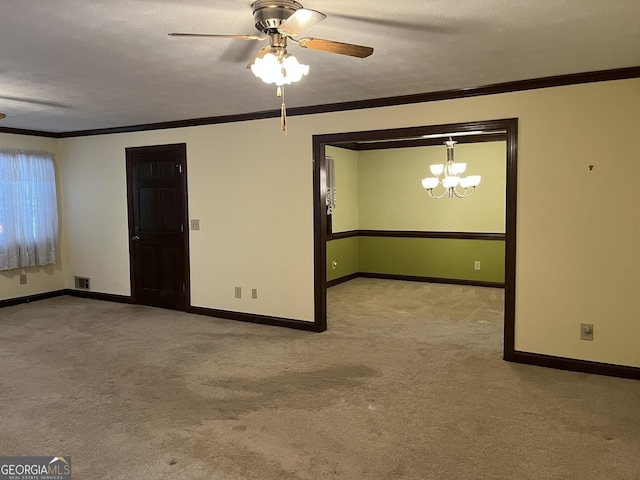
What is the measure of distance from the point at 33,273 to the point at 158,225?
2.00m

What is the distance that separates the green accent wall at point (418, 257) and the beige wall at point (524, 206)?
2.31 meters

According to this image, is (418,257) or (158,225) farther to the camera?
(418,257)

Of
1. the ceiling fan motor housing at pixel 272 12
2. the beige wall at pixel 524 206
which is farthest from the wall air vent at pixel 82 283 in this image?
the ceiling fan motor housing at pixel 272 12

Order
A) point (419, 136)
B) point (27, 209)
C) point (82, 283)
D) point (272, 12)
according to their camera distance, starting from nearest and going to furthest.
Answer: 1. point (272, 12)
2. point (419, 136)
3. point (27, 209)
4. point (82, 283)

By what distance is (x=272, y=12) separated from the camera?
7.37 feet

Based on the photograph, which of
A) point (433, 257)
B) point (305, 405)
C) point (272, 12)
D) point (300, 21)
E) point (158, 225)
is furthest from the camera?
point (433, 257)

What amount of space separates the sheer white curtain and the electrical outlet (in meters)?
6.34

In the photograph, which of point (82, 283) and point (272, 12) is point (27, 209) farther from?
point (272, 12)

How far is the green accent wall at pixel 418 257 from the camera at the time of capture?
7.32 metres

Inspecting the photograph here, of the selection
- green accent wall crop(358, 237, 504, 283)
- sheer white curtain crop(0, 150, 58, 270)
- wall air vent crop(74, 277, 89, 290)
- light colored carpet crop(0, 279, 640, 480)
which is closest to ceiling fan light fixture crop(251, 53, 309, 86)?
light colored carpet crop(0, 279, 640, 480)

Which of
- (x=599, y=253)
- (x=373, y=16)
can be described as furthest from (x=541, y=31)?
(x=599, y=253)

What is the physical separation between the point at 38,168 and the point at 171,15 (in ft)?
16.4

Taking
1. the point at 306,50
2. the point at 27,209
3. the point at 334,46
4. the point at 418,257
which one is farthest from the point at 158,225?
the point at 334,46

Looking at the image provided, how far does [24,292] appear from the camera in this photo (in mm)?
6410
